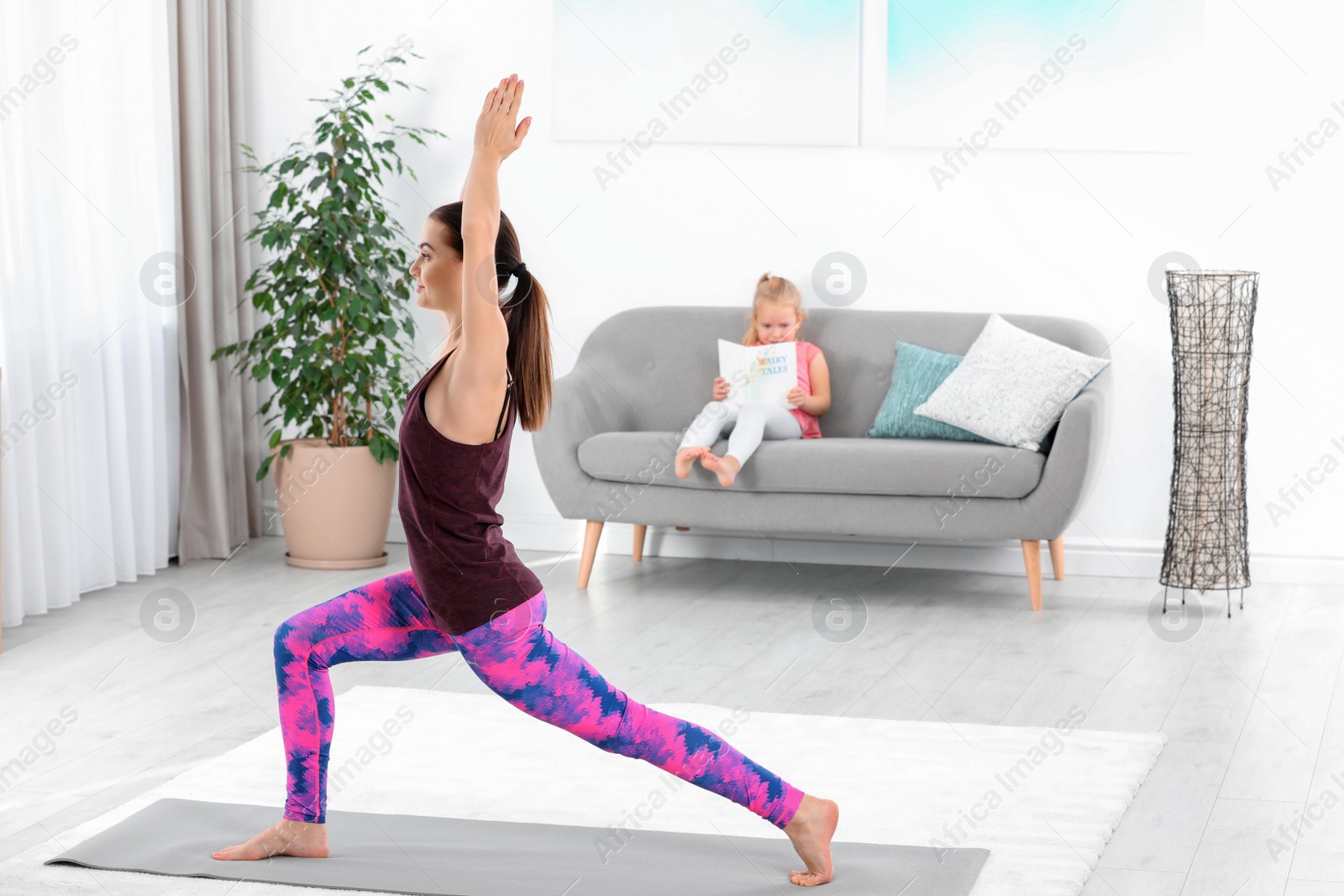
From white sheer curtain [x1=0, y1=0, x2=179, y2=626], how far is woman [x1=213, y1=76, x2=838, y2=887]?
211 centimetres

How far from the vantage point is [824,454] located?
13.8 ft

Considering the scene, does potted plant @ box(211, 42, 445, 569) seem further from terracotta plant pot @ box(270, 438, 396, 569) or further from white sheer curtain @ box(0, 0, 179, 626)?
white sheer curtain @ box(0, 0, 179, 626)

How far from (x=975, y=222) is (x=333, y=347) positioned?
2.11 metres

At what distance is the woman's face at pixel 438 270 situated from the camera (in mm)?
1992

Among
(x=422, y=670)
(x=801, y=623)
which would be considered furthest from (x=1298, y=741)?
(x=422, y=670)

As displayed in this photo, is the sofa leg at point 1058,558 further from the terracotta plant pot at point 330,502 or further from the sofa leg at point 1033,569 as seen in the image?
the terracotta plant pot at point 330,502

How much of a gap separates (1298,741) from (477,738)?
5.40 ft

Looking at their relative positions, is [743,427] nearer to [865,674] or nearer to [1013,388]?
[1013,388]

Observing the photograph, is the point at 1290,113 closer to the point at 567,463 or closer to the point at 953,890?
the point at 567,463

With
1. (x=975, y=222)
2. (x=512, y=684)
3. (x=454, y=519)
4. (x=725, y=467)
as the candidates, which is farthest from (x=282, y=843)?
(x=975, y=222)

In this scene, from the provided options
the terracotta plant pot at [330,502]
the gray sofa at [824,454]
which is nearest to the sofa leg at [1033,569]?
the gray sofa at [824,454]

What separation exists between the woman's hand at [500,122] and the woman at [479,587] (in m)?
0.02

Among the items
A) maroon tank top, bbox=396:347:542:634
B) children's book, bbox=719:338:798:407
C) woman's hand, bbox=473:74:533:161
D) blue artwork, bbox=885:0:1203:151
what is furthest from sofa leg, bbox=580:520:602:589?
woman's hand, bbox=473:74:533:161

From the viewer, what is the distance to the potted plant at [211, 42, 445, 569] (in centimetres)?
468
